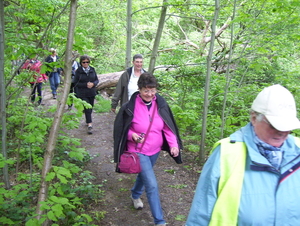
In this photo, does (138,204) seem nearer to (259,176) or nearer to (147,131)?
(147,131)

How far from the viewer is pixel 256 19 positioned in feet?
15.6

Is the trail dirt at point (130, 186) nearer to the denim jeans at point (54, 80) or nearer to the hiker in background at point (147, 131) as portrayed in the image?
the hiker in background at point (147, 131)

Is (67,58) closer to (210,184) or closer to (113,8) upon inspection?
(210,184)

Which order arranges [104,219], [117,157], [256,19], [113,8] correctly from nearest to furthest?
1. [117,157]
2. [104,219]
3. [256,19]
4. [113,8]

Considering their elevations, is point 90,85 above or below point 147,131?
above

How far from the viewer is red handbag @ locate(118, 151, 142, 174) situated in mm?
3578

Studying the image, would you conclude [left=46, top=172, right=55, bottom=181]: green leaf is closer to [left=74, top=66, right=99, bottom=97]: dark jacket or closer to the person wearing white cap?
the person wearing white cap

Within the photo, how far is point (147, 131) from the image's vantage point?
361 centimetres

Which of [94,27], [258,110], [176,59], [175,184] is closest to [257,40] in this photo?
[176,59]

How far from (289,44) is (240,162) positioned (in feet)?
15.1

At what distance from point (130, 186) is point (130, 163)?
1.61 m

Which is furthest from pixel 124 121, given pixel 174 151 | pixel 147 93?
Answer: pixel 174 151

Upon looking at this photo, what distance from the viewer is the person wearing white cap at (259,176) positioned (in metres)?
1.63

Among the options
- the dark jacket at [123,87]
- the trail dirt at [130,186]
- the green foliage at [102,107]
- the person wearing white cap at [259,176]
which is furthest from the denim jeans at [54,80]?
the person wearing white cap at [259,176]
